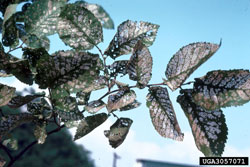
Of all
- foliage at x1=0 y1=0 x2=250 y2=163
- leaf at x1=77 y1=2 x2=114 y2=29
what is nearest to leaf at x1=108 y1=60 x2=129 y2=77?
foliage at x1=0 y1=0 x2=250 y2=163

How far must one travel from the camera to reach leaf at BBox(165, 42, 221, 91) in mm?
426

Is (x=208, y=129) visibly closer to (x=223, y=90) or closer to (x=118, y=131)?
(x=223, y=90)

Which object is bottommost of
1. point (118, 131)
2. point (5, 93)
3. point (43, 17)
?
point (118, 131)

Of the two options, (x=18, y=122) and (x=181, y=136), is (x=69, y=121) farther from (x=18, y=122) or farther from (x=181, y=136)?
(x=181, y=136)

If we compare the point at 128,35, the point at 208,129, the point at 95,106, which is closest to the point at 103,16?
the point at 128,35

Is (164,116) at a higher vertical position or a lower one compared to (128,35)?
lower

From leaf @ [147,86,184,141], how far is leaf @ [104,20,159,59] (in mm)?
104

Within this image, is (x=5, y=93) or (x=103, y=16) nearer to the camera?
(x=5, y=93)

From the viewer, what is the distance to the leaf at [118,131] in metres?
0.53

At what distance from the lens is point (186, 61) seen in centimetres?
46

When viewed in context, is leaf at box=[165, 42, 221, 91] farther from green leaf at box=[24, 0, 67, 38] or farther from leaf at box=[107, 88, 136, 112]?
green leaf at box=[24, 0, 67, 38]

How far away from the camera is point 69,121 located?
540mm

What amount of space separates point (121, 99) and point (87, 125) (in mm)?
82

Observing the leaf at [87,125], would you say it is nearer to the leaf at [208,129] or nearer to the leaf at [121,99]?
the leaf at [121,99]
